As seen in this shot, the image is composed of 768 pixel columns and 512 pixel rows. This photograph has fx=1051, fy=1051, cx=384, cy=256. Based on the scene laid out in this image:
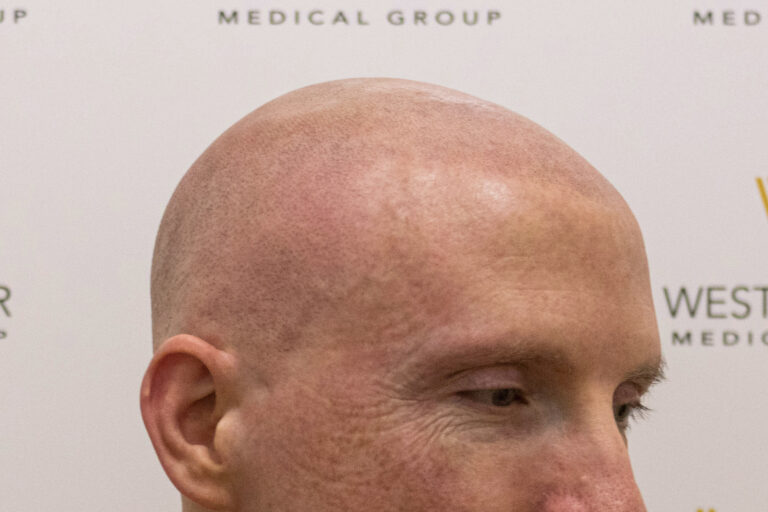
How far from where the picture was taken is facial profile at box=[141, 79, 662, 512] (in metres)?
1.15

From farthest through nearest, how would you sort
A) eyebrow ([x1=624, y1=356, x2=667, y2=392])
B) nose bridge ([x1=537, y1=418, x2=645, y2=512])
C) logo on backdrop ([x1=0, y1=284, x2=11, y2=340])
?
logo on backdrop ([x1=0, y1=284, x2=11, y2=340]) → eyebrow ([x1=624, y1=356, x2=667, y2=392]) → nose bridge ([x1=537, y1=418, x2=645, y2=512])

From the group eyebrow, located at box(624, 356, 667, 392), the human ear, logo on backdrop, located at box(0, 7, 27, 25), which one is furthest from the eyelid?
logo on backdrop, located at box(0, 7, 27, 25)

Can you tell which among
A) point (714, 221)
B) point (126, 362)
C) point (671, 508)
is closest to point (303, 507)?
point (126, 362)

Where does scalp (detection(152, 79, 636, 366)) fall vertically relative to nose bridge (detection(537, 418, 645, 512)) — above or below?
above

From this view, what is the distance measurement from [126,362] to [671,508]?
36.4 inches

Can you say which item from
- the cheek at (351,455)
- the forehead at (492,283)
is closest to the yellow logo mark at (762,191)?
the forehead at (492,283)

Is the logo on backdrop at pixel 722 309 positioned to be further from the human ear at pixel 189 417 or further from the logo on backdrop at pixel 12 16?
the logo on backdrop at pixel 12 16

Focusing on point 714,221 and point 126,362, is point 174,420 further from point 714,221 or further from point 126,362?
point 714,221

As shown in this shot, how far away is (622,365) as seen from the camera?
121cm

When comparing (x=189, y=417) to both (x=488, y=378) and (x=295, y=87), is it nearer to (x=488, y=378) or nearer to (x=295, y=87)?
(x=488, y=378)

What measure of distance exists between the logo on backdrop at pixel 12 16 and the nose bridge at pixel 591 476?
1.14 m

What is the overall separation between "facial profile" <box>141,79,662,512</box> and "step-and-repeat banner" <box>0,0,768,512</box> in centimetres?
48

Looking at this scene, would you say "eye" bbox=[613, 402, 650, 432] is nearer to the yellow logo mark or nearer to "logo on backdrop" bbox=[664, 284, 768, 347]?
"logo on backdrop" bbox=[664, 284, 768, 347]

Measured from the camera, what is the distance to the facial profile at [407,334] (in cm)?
115
